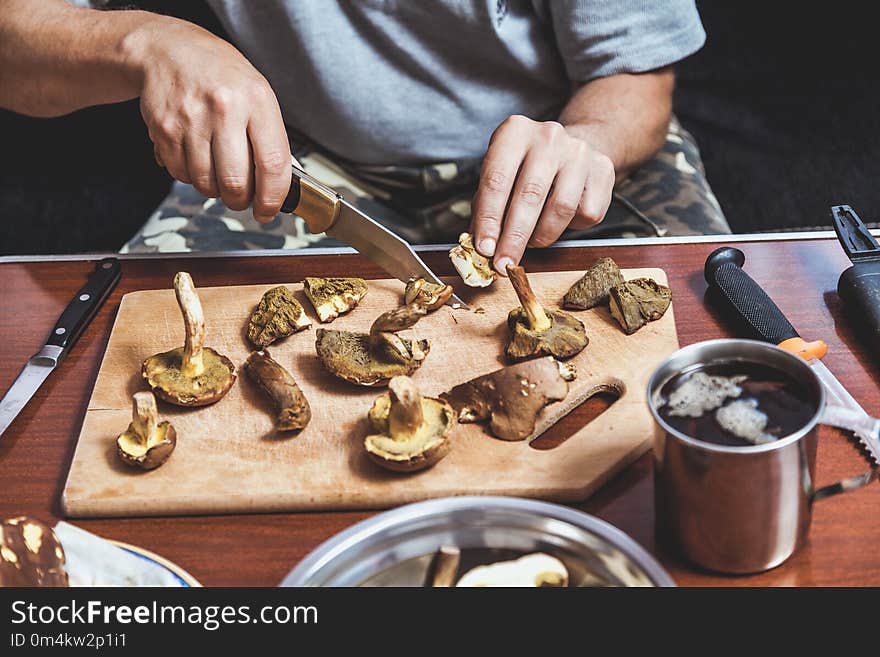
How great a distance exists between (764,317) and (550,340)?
214mm

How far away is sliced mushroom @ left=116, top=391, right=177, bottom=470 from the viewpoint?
79 cm

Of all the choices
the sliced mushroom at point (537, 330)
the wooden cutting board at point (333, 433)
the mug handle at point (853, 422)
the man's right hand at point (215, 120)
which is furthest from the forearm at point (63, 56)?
the mug handle at point (853, 422)

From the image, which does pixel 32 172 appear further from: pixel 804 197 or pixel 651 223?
pixel 804 197

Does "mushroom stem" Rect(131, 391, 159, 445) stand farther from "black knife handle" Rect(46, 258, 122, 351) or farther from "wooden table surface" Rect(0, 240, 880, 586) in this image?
"black knife handle" Rect(46, 258, 122, 351)

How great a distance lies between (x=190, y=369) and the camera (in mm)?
883

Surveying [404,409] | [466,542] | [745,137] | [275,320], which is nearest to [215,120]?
[275,320]

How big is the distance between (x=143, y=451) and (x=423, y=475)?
24 cm

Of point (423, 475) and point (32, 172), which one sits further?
point (32, 172)

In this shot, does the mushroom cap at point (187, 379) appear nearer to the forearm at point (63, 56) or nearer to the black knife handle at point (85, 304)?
the black knife handle at point (85, 304)

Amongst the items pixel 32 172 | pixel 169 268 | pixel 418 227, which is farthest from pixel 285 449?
pixel 32 172

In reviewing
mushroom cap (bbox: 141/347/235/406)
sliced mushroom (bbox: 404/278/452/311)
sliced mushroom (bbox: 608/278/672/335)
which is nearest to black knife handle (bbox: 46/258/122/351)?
mushroom cap (bbox: 141/347/235/406)

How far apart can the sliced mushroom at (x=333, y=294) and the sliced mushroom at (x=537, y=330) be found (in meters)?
0.18

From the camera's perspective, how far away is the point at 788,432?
614 mm
